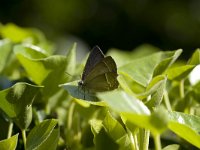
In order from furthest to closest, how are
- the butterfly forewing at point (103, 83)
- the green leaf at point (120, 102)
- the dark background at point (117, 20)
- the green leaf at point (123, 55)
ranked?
1. the dark background at point (117, 20)
2. the green leaf at point (123, 55)
3. the butterfly forewing at point (103, 83)
4. the green leaf at point (120, 102)

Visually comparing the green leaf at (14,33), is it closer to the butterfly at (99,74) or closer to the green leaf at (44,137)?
the butterfly at (99,74)

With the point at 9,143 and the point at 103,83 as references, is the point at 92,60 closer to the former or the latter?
the point at 103,83

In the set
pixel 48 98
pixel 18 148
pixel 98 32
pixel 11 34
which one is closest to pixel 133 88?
pixel 48 98

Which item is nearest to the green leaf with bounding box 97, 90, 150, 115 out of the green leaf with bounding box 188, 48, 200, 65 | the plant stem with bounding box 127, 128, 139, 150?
the plant stem with bounding box 127, 128, 139, 150

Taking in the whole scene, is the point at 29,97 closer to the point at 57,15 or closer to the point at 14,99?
the point at 14,99

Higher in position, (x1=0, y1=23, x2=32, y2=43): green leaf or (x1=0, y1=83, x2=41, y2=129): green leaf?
(x1=0, y1=23, x2=32, y2=43): green leaf

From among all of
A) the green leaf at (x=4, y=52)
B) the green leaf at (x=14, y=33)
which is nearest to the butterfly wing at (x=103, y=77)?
the green leaf at (x=4, y=52)

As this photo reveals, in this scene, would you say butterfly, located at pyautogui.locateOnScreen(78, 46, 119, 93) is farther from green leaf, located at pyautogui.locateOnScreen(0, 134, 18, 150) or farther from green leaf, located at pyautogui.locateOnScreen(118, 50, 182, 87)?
green leaf, located at pyautogui.locateOnScreen(0, 134, 18, 150)

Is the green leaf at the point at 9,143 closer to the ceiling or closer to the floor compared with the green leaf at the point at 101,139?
closer to the ceiling
